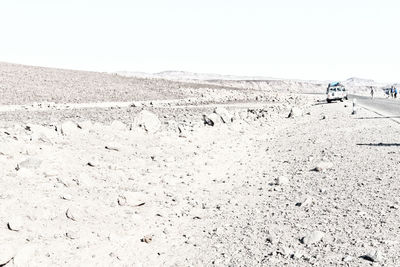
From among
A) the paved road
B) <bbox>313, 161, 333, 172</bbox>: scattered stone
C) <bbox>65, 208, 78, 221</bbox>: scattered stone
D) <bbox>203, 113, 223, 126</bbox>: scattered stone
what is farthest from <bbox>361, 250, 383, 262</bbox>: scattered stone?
the paved road

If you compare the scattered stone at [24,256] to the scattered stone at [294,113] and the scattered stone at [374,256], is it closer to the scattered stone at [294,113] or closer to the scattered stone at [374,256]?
the scattered stone at [374,256]

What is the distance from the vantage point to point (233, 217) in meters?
7.15

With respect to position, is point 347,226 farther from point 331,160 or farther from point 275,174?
point 331,160

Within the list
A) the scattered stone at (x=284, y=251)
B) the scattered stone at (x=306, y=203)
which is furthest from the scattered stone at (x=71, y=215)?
the scattered stone at (x=306, y=203)

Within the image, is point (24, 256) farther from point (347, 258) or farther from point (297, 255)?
point (347, 258)

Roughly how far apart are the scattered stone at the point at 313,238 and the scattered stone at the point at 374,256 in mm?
724

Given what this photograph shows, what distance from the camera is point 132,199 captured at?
25.2 ft

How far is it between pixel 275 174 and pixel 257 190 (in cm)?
145

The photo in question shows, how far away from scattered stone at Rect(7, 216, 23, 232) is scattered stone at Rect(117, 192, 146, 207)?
1903 mm

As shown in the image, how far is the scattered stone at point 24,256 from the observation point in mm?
5469

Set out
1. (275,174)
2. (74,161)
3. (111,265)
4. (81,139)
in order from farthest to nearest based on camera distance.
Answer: (81,139) → (275,174) → (74,161) → (111,265)

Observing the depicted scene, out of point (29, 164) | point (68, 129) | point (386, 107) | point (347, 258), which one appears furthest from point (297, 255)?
point (386, 107)

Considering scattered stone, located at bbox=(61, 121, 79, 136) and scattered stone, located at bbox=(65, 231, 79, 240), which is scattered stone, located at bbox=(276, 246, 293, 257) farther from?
scattered stone, located at bbox=(61, 121, 79, 136)

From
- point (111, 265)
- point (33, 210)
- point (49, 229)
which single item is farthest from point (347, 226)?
point (33, 210)
